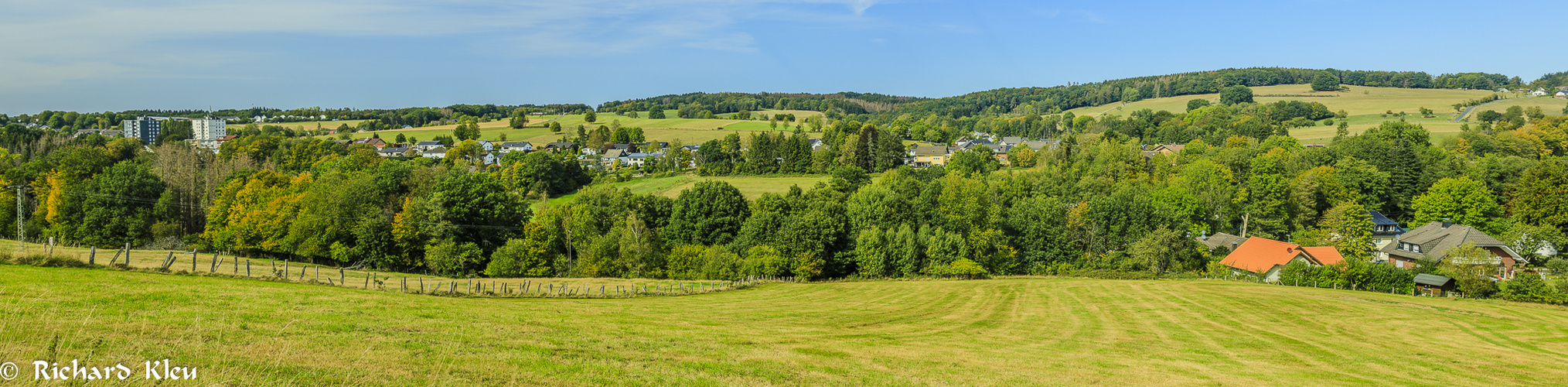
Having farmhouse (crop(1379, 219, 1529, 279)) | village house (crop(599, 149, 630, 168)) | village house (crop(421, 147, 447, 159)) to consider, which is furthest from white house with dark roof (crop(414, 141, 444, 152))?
farmhouse (crop(1379, 219, 1529, 279))

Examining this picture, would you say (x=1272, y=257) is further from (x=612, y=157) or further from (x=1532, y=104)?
(x=1532, y=104)

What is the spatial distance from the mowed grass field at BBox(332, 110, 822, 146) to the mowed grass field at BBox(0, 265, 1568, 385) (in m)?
102

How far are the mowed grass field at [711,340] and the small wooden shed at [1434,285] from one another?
10092 mm

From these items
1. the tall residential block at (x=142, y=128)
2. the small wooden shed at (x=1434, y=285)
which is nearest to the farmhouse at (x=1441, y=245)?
the small wooden shed at (x=1434, y=285)

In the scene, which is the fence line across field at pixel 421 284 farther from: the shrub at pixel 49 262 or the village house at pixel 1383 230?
the village house at pixel 1383 230

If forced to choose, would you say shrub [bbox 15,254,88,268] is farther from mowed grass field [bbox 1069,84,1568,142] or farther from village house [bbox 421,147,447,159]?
mowed grass field [bbox 1069,84,1568,142]

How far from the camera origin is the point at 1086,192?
74375 millimetres

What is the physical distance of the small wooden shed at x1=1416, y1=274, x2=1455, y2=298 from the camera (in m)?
42.6

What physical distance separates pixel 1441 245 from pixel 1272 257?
17702 millimetres

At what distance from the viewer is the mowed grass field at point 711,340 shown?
10406 mm

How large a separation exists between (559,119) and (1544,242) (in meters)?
156

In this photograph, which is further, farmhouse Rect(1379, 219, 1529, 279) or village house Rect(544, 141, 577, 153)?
village house Rect(544, 141, 577, 153)

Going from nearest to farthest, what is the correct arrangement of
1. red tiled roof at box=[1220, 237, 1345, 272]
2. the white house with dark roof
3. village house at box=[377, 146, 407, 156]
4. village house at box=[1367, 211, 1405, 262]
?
1. red tiled roof at box=[1220, 237, 1345, 272]
2. village house at box=[1367, 211, 1405, 262]
3. village house at box=[377, 146, 407, 156]
4. the white house with dark roof

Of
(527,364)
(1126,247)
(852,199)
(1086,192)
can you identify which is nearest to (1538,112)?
(1086,192)
